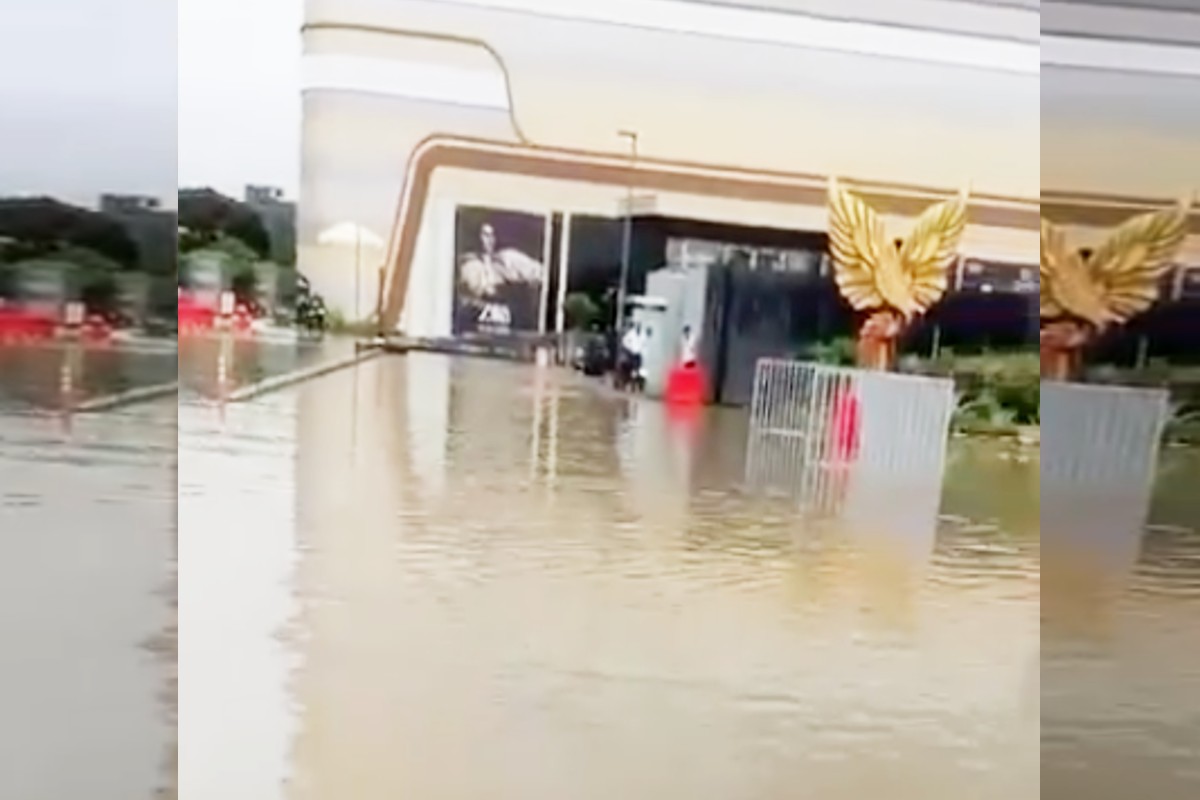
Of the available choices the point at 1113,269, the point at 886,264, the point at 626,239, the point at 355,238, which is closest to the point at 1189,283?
the point at 1113,269

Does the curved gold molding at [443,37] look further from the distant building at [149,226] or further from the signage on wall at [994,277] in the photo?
the signage on wall at [994,277]

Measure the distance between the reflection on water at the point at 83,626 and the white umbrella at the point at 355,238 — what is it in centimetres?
20

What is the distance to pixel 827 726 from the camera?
1.33 meters

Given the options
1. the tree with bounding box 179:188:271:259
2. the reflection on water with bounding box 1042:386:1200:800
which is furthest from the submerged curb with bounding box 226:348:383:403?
the reflection on water with bounding box 1042:386:1200:800

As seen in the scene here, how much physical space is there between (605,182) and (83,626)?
1.99 feet

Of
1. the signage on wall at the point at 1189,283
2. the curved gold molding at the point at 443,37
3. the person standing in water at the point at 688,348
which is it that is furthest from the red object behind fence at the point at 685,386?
the signage on wall at the point at 1189,283

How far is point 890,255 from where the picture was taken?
136 centimetres

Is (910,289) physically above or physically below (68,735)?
above

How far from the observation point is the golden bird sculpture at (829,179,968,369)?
1.35 m

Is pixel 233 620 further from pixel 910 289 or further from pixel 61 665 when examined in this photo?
pixel 910 289

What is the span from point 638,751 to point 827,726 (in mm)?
178

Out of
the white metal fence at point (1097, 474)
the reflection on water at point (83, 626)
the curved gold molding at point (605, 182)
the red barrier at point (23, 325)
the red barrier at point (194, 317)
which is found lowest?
the reflection on water at point (83, 626)

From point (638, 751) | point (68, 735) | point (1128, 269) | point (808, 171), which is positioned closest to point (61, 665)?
point (68, 735)

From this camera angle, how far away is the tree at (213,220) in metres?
1.25
